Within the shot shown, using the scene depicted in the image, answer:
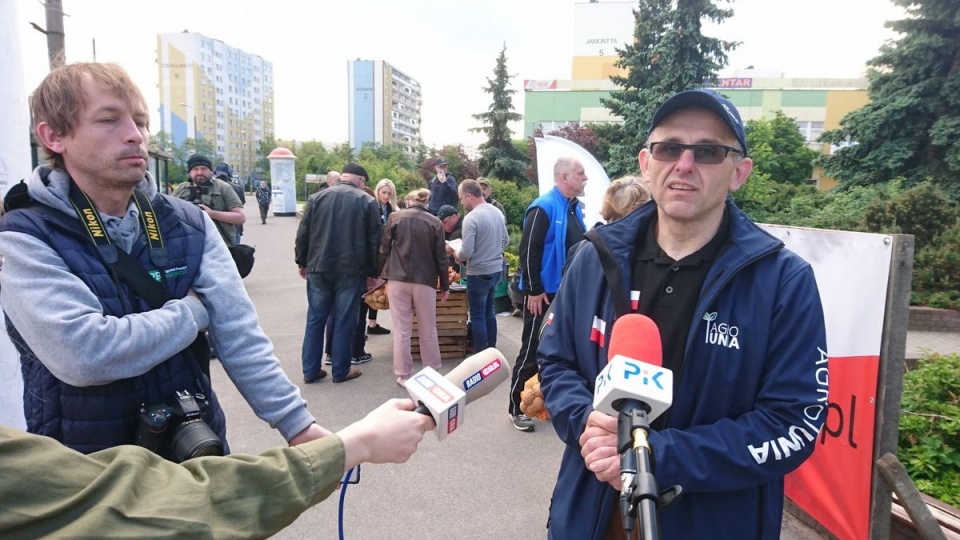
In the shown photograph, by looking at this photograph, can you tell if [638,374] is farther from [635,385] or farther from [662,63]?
[662,63]

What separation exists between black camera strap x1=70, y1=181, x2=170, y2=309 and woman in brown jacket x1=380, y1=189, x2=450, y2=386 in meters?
4.08

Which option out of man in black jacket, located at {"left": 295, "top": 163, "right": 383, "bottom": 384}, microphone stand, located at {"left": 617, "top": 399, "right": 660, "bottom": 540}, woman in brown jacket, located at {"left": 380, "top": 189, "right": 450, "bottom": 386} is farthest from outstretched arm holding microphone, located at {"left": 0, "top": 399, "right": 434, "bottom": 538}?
man in black jacket, located at {"left": 295, "top": 163, "right": 383, "bottom": 384}

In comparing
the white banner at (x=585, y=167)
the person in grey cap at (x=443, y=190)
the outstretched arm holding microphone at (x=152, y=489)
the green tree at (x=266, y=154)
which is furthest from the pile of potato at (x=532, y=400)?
the green tree at (x=266, y=154)

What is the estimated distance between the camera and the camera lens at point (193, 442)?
1486 mm

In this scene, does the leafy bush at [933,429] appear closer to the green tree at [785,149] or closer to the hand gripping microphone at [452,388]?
the hand gripping microphone at [452,388]

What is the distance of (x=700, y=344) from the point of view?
5.61ft

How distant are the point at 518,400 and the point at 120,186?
3.88 metres

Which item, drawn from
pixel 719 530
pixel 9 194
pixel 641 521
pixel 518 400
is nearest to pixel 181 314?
pixel 9 194

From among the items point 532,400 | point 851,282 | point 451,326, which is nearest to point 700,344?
point 851,282

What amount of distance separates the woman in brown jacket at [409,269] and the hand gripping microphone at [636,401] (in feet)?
14.7

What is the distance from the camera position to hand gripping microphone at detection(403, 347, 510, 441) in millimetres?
Answer: 1478

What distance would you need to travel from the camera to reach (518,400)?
16.5 feet

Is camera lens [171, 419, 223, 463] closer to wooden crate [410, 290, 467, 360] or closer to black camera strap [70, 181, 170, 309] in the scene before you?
black camera strap [70, 181, 170, 309]

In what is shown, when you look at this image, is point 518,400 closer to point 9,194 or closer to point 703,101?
point 703,101
